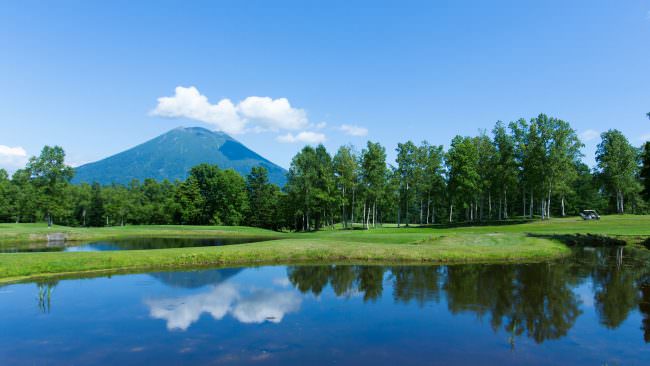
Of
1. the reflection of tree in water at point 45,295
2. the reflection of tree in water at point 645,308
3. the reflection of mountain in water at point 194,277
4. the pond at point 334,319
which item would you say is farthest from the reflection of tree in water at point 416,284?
the reflection of tree in water at point 45,295

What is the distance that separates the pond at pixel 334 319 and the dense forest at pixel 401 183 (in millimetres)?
54710

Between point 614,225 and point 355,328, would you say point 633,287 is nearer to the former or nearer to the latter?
point 355,328

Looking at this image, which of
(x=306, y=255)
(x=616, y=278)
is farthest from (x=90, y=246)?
(x=616, y=278)

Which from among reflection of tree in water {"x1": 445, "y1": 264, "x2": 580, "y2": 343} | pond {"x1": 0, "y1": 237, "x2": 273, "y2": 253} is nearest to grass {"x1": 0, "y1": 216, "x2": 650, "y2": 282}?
reflection of tree in water {"x1": 445, "y1": 264, "x2": 580, "y2": 343}

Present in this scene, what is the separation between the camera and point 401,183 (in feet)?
307

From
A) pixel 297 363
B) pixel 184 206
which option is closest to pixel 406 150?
pixel 184 206

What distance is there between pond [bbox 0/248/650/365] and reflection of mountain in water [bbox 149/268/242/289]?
14 centimetres

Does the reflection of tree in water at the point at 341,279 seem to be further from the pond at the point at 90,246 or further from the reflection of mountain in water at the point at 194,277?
the pond at the point at 90,246

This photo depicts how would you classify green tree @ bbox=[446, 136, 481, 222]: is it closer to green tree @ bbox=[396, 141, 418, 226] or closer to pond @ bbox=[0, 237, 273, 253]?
→ green tree @ bbox=[396, 141, 418, 226]

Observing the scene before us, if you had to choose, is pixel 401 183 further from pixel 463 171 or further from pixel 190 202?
pixel 190 202

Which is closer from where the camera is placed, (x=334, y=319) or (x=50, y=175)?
(x=334, y=319)

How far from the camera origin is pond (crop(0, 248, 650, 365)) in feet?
49.2

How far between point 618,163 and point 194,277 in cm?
9807

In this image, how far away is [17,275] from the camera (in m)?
28.7
